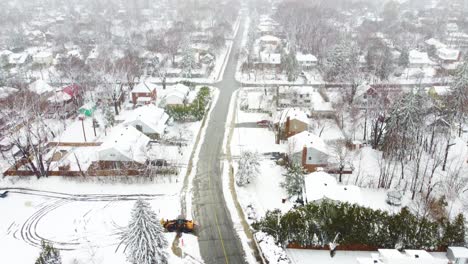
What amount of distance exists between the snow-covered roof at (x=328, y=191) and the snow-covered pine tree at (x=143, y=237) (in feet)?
41.0

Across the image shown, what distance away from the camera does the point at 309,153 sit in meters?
34.8

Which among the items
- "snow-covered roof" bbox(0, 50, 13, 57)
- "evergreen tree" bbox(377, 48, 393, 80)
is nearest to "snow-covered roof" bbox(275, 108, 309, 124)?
"evergreen tree" bbox(377, 48, 393, 80)

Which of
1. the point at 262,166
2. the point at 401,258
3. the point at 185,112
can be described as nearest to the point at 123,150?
the point at 185,112

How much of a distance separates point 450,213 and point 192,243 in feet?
67.6

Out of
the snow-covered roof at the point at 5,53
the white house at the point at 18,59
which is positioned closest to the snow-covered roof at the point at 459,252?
the white house at the point at 18,59

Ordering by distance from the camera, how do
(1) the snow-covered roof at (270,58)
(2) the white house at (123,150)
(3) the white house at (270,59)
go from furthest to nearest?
(1) the snow-covered roof at (270,58), (3) the white house at (270,59), (2) the white house at (123,150)

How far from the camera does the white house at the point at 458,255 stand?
23.1 metres

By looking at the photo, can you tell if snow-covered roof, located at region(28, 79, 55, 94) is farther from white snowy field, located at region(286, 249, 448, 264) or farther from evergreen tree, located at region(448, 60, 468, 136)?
evergreen tree, located at region(448, 60, 468, 136)

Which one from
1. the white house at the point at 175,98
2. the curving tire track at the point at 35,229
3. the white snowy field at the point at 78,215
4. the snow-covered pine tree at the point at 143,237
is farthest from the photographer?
the white house at the point at 175,98

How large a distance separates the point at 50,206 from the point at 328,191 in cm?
2278

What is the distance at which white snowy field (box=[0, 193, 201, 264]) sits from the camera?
969 inches

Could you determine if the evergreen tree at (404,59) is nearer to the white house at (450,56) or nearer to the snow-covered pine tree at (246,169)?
the white house at (450,56)

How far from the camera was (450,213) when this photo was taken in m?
29.1

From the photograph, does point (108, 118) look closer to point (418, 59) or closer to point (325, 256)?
point (325, 256)
